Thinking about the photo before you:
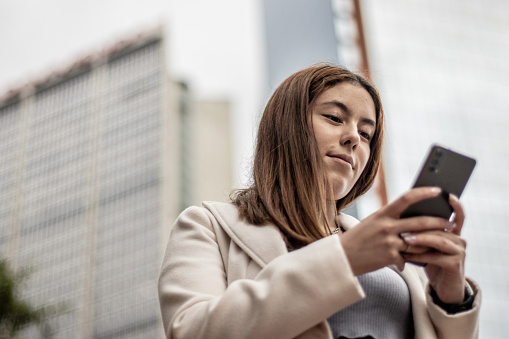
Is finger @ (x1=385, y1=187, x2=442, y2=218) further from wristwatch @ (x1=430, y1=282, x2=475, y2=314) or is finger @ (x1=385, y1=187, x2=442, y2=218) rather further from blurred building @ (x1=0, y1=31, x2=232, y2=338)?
blurred building @ (x1=0, y1=31, x2=232, y2=338)

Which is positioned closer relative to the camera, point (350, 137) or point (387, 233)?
point (387, 233)

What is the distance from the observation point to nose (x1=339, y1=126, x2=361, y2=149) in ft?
5.85

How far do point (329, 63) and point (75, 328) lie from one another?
5550 cm

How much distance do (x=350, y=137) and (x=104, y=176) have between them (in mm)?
62439

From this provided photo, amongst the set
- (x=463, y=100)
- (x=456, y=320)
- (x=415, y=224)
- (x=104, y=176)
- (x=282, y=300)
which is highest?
(x=463, y=100)

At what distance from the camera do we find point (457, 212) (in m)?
1.38

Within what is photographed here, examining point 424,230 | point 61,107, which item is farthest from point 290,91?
point 61,107

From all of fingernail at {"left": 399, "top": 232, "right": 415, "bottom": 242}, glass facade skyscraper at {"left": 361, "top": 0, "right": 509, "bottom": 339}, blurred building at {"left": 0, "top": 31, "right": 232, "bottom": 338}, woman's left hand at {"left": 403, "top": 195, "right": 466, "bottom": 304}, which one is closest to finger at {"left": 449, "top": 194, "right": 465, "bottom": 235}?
woman's left hand at {"left": 403, "top": 195, "right": 466, "bottom": 304}

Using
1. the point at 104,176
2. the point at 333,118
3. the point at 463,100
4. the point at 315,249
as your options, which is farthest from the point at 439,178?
the point at 104,176

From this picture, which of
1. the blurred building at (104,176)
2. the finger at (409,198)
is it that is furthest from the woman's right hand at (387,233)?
the blurred building at (104,176)

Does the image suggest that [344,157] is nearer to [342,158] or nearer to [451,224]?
[342,158]

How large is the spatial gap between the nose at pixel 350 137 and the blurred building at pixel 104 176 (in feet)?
171

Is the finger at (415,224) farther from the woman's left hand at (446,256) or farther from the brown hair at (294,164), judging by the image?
the brown hair at (294,164)

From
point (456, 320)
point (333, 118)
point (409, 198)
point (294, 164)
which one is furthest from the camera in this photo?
point (333, 118)
